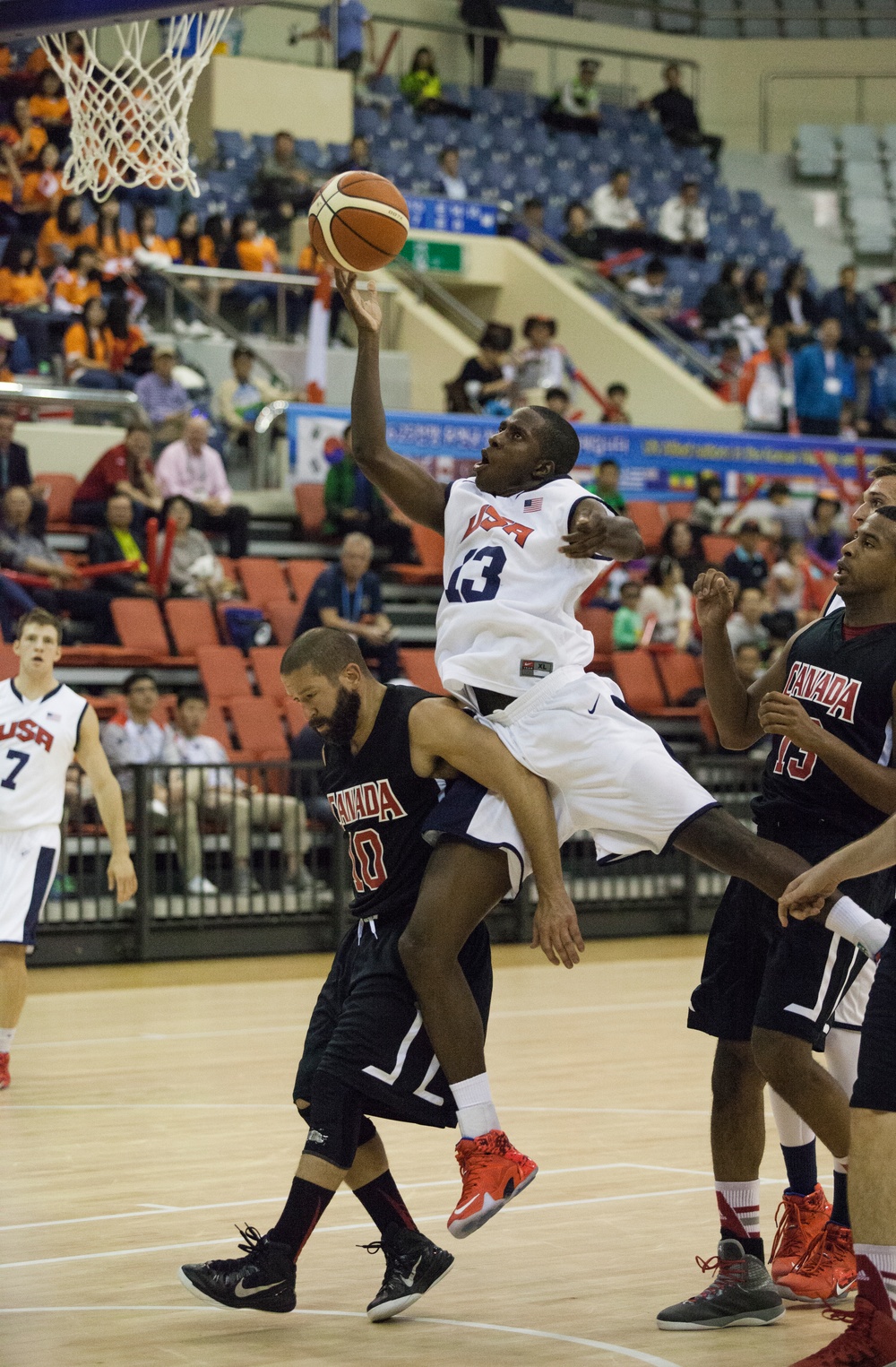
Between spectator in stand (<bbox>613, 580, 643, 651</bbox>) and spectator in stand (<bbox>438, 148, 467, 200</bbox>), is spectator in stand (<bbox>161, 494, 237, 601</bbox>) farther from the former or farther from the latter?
spectator in stand (<bbox>438, 148, 467, 200</bbox>)

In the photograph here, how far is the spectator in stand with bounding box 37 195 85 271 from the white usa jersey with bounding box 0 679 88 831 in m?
8.18

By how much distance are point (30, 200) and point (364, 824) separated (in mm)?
12467

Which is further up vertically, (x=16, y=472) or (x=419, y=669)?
(x=16, y=472)

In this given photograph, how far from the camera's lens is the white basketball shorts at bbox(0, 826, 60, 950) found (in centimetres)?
824

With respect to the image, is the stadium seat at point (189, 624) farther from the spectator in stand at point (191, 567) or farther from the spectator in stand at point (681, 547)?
the spectator in stand at point (681, 547)

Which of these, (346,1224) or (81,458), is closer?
(346,1224)

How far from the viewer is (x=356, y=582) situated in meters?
13.3

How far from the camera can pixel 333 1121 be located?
4699 millimetres

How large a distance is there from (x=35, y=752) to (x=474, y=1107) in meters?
4.36

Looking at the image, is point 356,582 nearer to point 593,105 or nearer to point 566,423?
point 566,423

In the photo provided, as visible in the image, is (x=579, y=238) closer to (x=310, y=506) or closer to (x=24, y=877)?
(x=310, y=506)

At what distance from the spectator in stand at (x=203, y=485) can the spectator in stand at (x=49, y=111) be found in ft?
10.8

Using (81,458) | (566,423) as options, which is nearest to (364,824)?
(566,423)

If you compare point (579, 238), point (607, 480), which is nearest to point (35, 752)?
point (607, 480)
